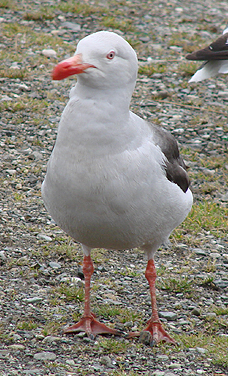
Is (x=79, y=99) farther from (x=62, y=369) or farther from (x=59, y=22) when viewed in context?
(x=59, y=22)

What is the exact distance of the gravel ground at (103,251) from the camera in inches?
173

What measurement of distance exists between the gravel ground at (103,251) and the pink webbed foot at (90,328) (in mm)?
76

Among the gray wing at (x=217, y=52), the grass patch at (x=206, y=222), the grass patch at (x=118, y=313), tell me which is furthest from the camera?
the gray wing at (x=217, y=52)

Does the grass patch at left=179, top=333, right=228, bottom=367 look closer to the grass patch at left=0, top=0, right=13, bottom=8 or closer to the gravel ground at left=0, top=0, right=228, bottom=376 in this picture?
the gravel ground at left=0, top=0, right=228, bottom=376

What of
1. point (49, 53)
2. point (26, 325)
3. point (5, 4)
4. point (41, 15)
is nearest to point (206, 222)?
point (26, 325)

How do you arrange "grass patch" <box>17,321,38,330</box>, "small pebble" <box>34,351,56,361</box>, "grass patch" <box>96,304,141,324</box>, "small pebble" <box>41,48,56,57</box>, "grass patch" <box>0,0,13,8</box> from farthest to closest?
"grass patch" <box>0,0,13,8</box> < "small pebble" <box>41,48,56,57</box> < "grass patch" <box>96,304,141,324</box> < "grass patch" <box>17,321,38,330</box> < "small pebble" <box>34,351,56,361</box>

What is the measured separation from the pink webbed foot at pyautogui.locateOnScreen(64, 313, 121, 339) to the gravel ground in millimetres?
76

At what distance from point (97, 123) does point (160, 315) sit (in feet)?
7.20

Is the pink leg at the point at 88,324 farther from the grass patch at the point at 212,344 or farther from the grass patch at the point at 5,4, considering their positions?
the grass patch at the point at 5,4

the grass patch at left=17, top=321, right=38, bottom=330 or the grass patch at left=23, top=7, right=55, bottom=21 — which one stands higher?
the grass patch at left=23, top=7, right=55, bottom=21

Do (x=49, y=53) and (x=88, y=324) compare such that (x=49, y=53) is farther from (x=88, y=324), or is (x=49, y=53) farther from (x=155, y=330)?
(x=155, y=330)

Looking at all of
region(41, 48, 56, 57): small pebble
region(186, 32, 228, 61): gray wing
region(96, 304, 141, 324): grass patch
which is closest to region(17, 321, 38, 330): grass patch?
region(96, 304, 141, 324): grass patch

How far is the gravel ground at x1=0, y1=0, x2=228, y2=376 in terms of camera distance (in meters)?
4.40

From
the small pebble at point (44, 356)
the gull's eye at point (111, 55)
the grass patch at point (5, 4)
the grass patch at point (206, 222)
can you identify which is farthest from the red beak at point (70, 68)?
the grass patch at point (5, 4)
